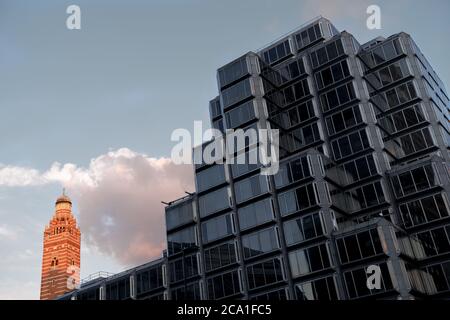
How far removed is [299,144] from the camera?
3145 inches

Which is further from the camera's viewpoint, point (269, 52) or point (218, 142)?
point (269, 52)

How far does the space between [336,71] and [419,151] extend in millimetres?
18259

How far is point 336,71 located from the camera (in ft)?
263

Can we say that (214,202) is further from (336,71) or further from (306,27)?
(306,27)

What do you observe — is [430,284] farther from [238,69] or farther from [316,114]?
[238,69]

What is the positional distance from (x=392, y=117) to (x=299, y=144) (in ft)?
48.9

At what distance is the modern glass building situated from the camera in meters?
60.1

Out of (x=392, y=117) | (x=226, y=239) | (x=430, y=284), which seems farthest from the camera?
(x=392, y=117)

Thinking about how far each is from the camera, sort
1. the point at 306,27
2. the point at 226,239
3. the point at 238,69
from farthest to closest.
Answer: the point at 306,27
the point at 238,69
the point at 226,239

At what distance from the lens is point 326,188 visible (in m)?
65.7

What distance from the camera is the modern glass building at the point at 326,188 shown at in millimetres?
60094

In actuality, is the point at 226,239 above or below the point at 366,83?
below
